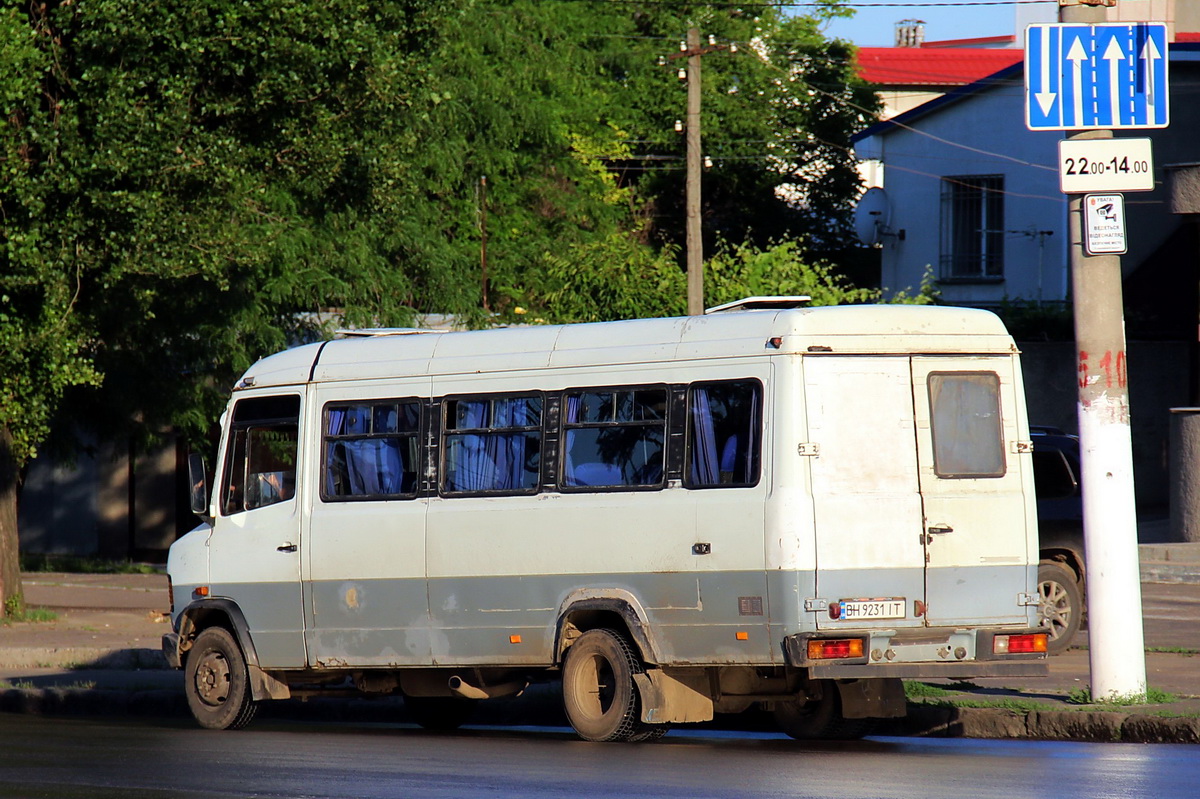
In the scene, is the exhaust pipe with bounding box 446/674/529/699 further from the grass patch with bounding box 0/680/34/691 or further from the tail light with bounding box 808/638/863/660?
the grass patch with bounding box 0/680/34/691

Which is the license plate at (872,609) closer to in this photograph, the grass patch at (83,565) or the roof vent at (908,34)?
the grass patch at (83,565)

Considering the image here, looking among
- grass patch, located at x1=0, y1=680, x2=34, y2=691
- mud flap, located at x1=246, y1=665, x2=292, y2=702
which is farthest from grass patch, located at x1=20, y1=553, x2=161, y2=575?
mud flap, located at x1=246, y1=665, x2=292, y2=702

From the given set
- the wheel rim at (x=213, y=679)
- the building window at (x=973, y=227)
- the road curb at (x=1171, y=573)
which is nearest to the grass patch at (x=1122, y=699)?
the wheel rim at (x=213, y=679)

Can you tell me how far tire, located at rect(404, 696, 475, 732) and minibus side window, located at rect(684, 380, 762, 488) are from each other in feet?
12.0

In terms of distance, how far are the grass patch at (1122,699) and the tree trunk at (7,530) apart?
43.3 feet

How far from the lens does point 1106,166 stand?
11680 mm

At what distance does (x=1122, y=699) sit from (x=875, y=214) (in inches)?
1083

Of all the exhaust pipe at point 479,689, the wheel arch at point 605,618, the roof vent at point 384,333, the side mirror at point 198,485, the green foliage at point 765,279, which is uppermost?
the green foliage at point 765,279

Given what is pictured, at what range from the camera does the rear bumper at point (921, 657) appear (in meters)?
10.1

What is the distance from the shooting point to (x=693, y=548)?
34.7 ft

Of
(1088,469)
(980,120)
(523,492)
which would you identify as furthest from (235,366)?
(980,120)

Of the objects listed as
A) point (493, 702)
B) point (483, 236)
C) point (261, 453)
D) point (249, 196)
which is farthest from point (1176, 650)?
point (483, 236)

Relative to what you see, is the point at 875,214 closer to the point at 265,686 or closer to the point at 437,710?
the point at 437,710

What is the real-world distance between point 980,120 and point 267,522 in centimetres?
2593
